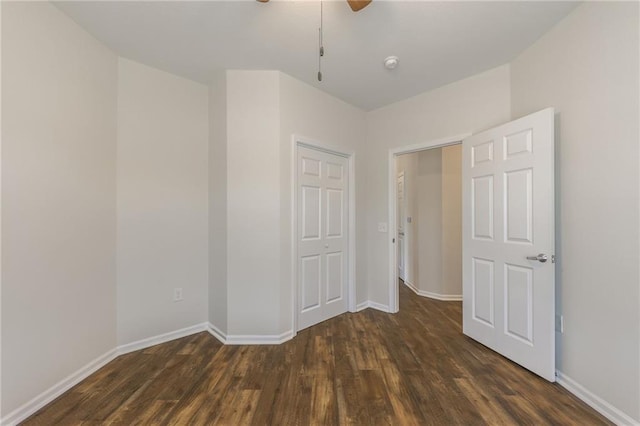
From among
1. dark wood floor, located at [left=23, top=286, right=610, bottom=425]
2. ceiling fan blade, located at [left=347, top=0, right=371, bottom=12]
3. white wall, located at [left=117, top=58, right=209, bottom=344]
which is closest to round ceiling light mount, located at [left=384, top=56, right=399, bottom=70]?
ceiling fan blade, located at [left=347, top=0, right=371, bottom=12]

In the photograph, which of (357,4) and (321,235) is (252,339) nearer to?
(321,235)

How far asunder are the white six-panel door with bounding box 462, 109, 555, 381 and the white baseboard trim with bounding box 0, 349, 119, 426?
318 cm

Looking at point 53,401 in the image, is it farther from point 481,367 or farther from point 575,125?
point 575,125

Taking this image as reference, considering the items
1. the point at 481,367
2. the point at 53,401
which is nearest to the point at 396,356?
the point at 481,367

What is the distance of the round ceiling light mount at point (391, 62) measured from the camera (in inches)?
86.9

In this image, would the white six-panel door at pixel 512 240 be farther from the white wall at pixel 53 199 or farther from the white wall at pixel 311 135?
the white wall at pixel 53 199

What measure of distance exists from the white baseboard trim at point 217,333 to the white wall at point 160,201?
0.36 feet

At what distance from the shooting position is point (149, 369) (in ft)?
6.52

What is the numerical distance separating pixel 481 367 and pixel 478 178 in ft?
5.15

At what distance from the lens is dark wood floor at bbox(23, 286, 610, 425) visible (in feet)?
4.92

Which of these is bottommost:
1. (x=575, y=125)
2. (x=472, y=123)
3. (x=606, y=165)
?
(x=606, y=165)

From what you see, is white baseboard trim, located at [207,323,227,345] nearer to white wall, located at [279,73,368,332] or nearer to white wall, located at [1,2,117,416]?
white wall, located at [279,73,368,332]

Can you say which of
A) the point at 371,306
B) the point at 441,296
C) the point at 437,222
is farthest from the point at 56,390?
the point at 437,222

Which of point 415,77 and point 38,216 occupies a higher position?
point 415,77
